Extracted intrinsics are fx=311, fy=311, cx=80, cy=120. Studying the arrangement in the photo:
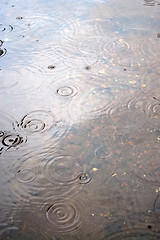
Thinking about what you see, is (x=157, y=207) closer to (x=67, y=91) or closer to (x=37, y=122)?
(x=37, y=122)

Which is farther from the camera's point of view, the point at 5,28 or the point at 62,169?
the point at 5,28

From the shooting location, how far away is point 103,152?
190 cm

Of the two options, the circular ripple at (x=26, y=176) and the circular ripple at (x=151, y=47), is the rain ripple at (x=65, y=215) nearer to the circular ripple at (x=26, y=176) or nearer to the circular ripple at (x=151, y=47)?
the circular ripple at (x=26, y=176)

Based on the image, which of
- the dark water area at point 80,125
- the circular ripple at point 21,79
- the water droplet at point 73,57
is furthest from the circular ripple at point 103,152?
the water droplet at point 73,57

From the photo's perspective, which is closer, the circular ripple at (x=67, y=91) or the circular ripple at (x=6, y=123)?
the circular ripple at (x=6, y=123)

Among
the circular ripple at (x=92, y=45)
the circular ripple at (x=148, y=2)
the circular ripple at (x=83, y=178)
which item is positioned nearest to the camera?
the circular ripple at (x=83, y=178)

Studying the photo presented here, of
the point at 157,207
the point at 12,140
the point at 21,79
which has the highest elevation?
the point at 21,79

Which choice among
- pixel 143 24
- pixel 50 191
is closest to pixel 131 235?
pixel 50 191

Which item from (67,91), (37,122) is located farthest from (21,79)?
(37,122)

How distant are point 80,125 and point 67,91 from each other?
0.39 meters

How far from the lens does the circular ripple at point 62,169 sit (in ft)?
5.84

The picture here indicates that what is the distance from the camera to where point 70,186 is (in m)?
1.74

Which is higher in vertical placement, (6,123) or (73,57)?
(73,57)

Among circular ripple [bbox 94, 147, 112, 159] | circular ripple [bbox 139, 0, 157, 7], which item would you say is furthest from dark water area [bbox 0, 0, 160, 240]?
circular ripple [bbox 139, 0, 157, 7]
